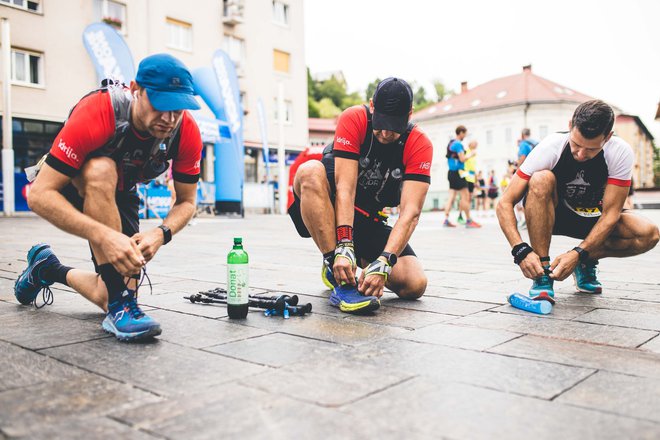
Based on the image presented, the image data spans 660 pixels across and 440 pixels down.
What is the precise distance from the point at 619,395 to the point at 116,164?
2.48 m

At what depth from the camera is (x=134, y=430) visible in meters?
1.68

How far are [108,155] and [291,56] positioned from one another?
98.0 ft

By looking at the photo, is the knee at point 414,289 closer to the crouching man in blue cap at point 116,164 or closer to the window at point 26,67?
the crouching man in blue cap at point 116,164

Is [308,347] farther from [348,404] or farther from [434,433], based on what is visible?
[434,433]

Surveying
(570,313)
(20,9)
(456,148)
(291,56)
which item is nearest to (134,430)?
(570,313)

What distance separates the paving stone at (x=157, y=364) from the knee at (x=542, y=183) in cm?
235

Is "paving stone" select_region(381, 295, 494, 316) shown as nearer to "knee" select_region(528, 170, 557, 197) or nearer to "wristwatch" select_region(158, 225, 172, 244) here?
"knee" select_region(528, 170, 557, 197)

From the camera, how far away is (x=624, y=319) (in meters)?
3.25

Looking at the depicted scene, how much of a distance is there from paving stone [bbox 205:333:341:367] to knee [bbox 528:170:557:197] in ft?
6.30

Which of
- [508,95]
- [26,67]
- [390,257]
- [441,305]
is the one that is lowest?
[441,305]

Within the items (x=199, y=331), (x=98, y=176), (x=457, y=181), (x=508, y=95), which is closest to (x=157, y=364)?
(x=199, y=331)

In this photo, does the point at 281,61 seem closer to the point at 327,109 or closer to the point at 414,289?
the point at 414,289

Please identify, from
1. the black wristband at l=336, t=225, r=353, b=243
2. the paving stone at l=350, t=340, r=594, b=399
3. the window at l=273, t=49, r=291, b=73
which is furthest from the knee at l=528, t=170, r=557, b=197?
the window at l=273, t=49, r=291, b=73

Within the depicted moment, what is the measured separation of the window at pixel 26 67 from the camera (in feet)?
68.1
